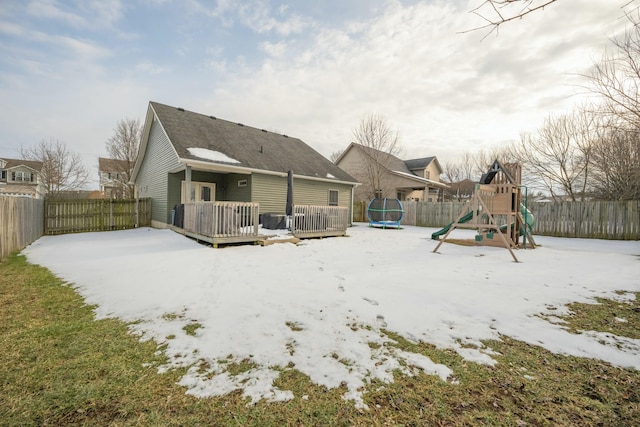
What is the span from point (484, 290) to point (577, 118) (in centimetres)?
1555

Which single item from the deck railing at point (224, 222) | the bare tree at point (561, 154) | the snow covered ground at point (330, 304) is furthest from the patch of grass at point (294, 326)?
the bare tree at point (561, 154)

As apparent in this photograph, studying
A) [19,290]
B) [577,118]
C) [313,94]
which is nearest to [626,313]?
[19,290]

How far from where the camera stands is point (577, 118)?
13641 mm

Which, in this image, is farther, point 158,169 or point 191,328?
point 158,169

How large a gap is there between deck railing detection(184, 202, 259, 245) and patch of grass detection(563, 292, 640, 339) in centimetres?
777

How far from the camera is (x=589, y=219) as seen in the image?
1254 centimetres

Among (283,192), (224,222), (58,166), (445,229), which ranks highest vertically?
(58,166)

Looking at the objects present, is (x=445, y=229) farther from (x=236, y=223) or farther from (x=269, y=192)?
(x=269, y=192)

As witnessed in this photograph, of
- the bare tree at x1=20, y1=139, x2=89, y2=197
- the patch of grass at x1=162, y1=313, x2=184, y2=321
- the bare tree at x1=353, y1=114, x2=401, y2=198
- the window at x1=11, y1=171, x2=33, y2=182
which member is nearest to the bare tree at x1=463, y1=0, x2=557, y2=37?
the patch of grass at x1=162, y1=313, x2=184, y2=321

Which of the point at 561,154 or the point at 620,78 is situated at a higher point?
the point at 561,154

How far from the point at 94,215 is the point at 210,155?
6546mm

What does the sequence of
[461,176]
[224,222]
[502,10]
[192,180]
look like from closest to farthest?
[502,10] < [224,222] < [192,180] < [461,176]

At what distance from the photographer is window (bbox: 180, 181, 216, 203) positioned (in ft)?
43.0

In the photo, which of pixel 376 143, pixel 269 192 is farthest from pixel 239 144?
pixel 376 143
